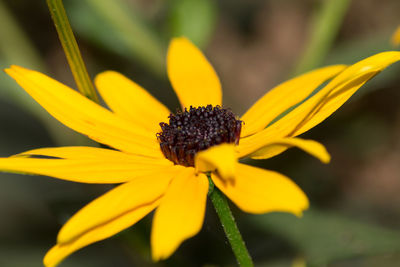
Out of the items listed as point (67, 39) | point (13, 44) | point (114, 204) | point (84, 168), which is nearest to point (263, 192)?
point (114, 204)

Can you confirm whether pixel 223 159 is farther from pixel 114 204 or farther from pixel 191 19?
pixel 191 19

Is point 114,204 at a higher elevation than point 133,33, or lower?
lower

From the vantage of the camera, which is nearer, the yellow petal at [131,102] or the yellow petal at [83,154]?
the yellow petal at [83,154]

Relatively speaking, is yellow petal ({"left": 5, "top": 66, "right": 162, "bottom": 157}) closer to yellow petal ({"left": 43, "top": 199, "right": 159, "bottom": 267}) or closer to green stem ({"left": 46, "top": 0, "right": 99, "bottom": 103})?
green stem ({"left": 46, "top": 0, "right": 99, "bottom": 103})

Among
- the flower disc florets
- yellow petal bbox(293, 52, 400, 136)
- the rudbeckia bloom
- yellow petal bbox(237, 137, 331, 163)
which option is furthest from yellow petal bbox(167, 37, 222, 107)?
yellow petal bbox(293, 52, 400, 136)

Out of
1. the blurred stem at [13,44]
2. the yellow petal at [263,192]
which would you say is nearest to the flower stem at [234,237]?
the yellow petal at [263,192]

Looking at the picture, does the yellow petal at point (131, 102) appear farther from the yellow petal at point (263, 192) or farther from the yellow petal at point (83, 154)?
the yellow petal at point (263, 192)
